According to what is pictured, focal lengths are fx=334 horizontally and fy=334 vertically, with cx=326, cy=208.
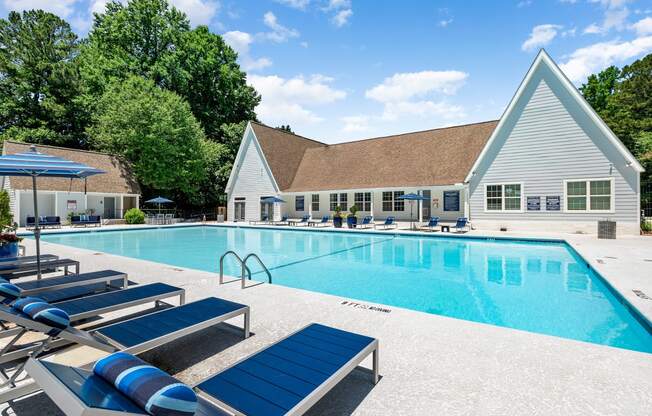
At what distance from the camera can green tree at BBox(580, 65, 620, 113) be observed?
44247 mm

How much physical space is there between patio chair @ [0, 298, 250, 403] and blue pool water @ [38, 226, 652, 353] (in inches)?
178

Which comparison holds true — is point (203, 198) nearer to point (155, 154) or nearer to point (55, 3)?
point (155, 154)

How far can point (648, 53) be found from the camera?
141 ft

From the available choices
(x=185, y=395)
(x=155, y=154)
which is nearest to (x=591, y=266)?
(x=185, y=395)

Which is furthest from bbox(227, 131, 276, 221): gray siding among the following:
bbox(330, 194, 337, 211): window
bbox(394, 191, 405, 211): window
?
bbox(394, 191, 405, 211): window

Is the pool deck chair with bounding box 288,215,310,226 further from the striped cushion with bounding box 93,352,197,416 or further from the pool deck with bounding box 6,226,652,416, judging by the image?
the striped cushion with bounding box 93,352,197,416

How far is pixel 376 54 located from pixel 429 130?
40.2 feet

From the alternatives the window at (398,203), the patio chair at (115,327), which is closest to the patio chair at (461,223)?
the window at (398,203)

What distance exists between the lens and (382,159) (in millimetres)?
28250

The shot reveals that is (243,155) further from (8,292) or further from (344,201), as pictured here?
(8,292)

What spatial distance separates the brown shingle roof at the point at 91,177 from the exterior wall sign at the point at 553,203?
33231 millimetres

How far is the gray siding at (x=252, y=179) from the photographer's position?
30.5 meters

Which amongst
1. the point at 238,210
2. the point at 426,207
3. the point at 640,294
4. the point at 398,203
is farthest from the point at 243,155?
the point at 640,294

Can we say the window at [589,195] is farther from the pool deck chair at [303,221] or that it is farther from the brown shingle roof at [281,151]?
the brown shingle roof at [281,151]
